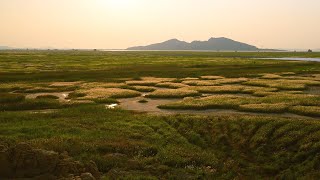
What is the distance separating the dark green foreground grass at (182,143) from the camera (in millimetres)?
21109

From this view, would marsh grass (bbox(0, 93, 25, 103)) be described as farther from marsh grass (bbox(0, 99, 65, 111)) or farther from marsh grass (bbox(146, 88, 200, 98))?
marsh grass (bbox(146, 88, 200, 98))

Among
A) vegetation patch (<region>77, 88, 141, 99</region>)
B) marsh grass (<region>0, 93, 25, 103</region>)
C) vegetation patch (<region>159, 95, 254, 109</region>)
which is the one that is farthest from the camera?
vegetation patch (<region>77, 88, 141, 99</region>)

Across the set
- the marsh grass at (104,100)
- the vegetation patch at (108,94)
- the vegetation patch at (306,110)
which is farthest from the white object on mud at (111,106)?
the vegetation patch at (306,110)

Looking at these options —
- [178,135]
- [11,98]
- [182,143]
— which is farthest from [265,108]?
[11,98]

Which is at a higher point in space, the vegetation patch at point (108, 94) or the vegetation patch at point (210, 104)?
the vegetation patch at point (210, 104)

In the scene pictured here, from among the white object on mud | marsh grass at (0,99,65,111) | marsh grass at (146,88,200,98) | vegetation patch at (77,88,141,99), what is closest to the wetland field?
marsh grass at (0,99,65,111)

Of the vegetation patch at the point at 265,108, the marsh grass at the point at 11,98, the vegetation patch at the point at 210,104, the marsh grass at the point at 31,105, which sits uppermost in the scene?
the vegetation patch at the point at 265,108

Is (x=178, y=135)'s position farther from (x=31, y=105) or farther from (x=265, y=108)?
(x=31, y=105)

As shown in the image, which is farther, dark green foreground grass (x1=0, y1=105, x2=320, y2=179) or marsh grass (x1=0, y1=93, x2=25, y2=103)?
marsh grass (x1=0, y1=93, x2=25, y2=103)

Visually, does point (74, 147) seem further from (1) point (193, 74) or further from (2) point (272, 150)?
(1) point (193, 74)

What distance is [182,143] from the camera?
2548 centimetres

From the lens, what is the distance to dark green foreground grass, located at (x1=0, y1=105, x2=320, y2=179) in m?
21.1

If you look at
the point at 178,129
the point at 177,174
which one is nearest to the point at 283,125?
the point at 178,129

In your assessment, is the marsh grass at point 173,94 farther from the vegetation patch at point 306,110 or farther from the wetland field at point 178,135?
the vegetation patch at point 306,110
